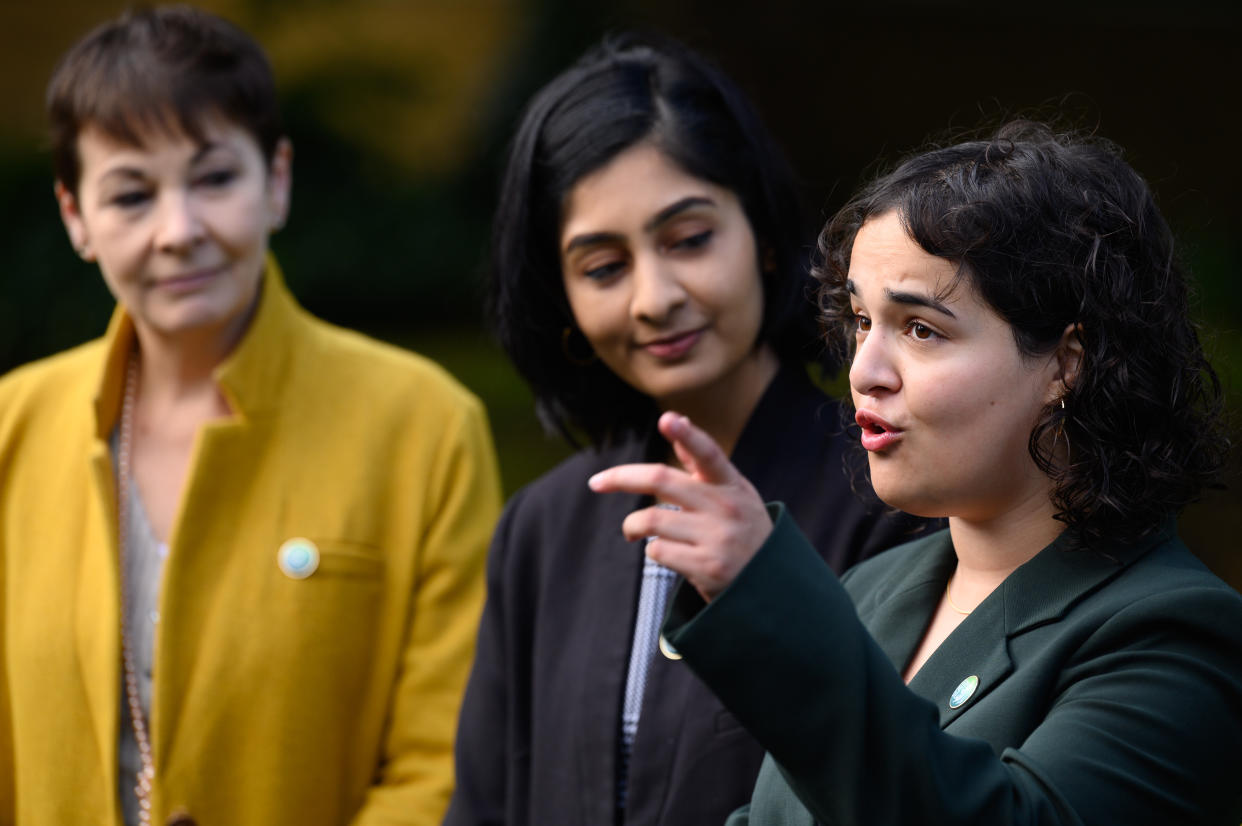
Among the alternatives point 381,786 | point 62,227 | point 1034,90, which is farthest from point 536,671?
point 1034,90

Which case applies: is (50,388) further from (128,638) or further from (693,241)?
(693,241)

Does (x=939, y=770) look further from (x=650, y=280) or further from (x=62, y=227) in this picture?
(x=62, y=227)

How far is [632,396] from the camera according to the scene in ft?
9.06

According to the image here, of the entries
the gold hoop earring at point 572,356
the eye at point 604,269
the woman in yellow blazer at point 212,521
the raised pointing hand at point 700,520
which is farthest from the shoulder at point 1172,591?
the woman in yellow blazer at point 212,521

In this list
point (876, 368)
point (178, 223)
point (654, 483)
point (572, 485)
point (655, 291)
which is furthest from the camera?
point (178, 223)

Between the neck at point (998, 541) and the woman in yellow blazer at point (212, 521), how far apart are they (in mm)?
1348

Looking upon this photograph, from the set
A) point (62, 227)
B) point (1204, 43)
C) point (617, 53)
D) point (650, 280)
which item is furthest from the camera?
point (1204, 43)

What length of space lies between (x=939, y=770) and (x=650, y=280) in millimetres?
1159

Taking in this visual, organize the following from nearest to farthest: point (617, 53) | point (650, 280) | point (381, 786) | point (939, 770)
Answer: point (939, 770) < point (650, 280) < point (617, 53) < point (381, 786)

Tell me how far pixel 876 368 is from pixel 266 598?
5.27 ft

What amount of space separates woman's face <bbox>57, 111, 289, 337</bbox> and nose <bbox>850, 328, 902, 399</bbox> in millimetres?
1640

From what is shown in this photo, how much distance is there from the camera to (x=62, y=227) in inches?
325

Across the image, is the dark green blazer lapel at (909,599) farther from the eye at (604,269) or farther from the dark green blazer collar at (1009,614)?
the eye at (604,269)

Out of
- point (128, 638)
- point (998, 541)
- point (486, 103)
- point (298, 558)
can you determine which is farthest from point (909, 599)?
point (486, 103)
